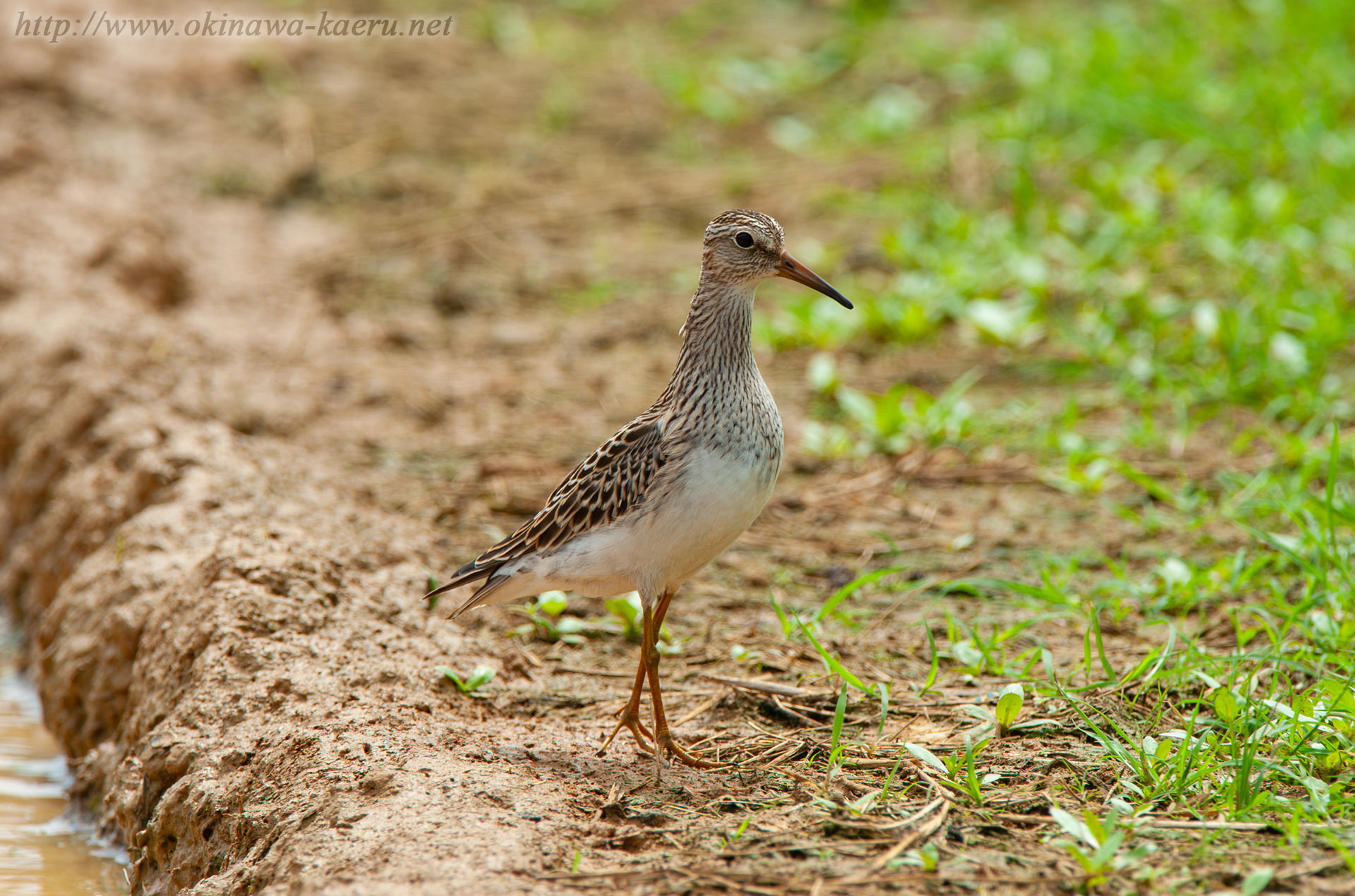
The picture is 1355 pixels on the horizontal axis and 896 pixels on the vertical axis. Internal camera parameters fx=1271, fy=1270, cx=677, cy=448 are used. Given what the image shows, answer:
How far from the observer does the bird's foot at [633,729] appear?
3.98 metres

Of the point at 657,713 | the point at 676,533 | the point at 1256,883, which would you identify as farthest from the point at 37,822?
the point at 1256,883

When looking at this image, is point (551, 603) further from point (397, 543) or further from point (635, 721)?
point (635, 721)

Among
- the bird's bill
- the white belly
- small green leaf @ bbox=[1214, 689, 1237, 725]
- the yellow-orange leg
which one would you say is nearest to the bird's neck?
the bird's bill

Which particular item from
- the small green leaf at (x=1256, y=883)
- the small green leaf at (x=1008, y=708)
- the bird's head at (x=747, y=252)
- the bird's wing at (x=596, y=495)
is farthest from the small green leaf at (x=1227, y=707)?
the bird's wing at (x=596, y=495)

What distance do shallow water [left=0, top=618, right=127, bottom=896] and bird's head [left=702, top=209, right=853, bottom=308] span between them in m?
2.84

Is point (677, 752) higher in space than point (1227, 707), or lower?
lower

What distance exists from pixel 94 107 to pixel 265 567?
20.7ft

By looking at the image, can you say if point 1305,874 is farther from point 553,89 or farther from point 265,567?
point 553,89

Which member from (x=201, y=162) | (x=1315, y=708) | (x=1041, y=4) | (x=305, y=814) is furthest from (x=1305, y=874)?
(x=1041, y=4)

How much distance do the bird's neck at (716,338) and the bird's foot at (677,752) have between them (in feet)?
3.55

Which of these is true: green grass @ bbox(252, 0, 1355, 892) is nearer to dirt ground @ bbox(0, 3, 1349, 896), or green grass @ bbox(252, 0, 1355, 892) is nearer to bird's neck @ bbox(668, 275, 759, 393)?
dirt ground @ bbox(0, 3, 1349, 896)

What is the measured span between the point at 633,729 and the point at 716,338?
4.18ft

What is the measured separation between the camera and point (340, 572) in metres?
4.71

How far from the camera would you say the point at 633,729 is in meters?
4.00
